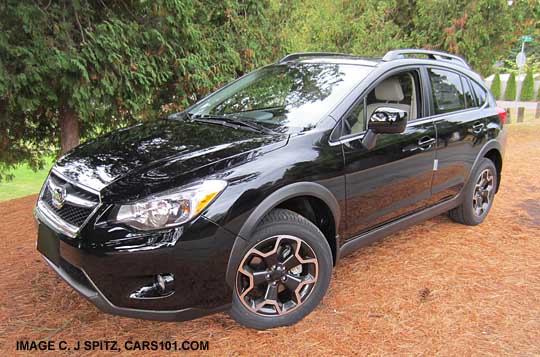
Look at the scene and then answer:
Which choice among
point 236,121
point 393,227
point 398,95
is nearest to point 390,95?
point 398,95

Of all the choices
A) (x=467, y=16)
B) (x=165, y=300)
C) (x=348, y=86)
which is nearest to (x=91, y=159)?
(x=165, y=300)

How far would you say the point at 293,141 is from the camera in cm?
295

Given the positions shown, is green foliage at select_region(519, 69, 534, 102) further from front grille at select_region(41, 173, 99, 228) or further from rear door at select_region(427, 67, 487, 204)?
front grille at select_region(41, 173, 99, 228)

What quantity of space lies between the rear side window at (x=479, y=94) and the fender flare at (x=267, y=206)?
246 cm

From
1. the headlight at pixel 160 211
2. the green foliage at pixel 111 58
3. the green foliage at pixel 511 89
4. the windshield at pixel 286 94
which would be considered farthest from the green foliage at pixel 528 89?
the headlight at pixel 160 211

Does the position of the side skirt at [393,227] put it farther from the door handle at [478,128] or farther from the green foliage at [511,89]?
the green foliage at [511,89]

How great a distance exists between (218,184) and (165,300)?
0.70 meters

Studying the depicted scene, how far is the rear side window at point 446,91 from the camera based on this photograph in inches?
158

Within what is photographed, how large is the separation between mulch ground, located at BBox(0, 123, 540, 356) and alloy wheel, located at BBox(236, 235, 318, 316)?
7.4 inches

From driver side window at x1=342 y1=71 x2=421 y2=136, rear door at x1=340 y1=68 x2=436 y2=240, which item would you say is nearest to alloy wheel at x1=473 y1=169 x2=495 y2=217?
rear door at x1=340 y1=68 x2=436 y2=240

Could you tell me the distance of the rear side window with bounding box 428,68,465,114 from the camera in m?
4.00

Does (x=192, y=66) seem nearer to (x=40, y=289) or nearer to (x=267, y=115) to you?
(x=267, y=115)

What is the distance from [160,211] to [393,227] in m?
2.05

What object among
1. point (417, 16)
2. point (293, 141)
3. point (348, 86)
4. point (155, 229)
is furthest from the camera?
point (417, 16)
